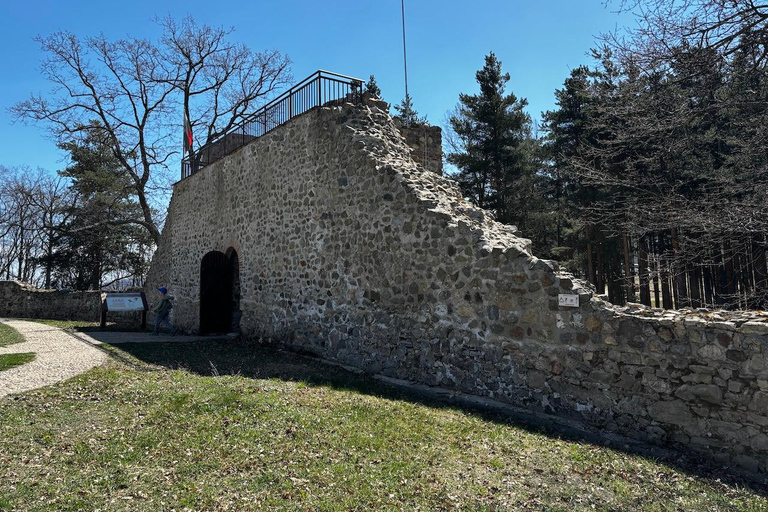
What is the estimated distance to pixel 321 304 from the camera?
34.7ft

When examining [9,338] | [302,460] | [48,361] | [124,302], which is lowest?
[302,460]

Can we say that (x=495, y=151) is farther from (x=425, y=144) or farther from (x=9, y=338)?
(x=9, y=338)

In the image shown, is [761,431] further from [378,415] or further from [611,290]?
[611,290]

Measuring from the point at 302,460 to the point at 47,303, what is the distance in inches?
961


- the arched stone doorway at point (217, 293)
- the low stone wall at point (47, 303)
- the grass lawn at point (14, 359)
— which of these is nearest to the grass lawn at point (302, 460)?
the grass lawn at point (14, 359)

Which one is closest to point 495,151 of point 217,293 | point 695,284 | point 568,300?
point 695,284

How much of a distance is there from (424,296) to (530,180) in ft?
65.9

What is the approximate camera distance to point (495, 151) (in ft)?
84.8

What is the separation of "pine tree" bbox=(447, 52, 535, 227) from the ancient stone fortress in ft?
50.5

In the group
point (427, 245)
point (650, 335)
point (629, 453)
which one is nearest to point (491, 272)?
point (427, 245)

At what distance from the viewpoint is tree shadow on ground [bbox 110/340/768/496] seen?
5117 millimetres

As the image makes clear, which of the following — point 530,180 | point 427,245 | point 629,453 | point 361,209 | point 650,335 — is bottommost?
point 629,453

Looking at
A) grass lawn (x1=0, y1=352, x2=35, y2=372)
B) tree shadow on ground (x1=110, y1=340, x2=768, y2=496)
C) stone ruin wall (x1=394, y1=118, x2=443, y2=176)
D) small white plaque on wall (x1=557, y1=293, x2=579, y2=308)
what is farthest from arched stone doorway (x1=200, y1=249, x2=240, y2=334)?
small white plaque on wall (x1=557, y1=293, x2=579, y2=308)

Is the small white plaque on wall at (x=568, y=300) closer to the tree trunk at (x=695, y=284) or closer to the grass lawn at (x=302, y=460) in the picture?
the grass lawn at (x=302, y=460)
